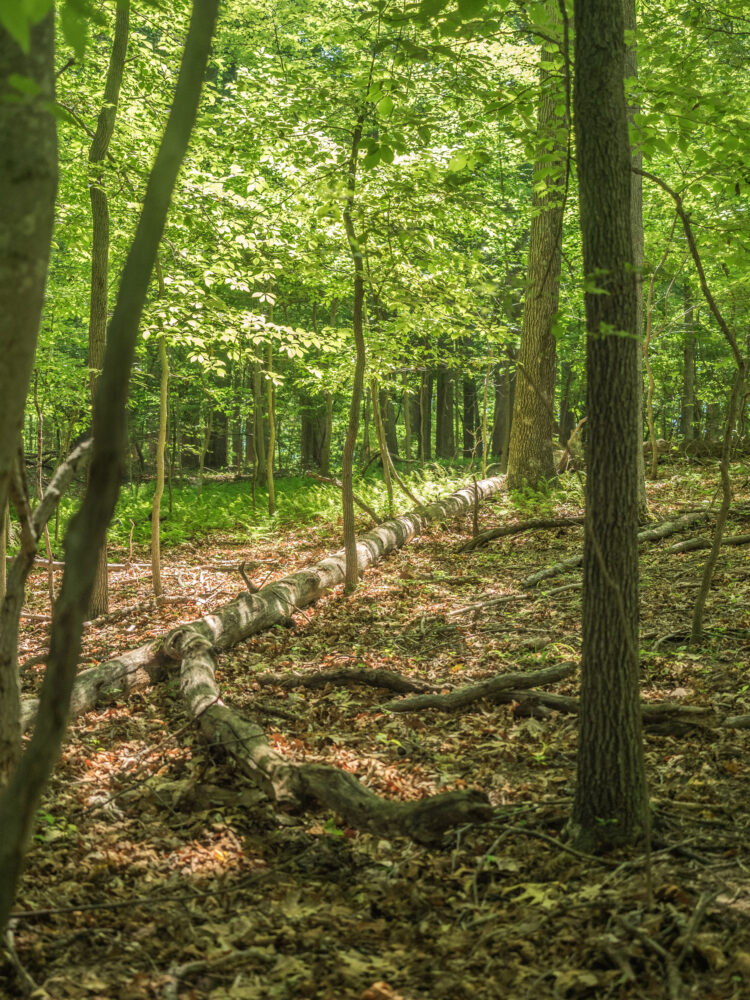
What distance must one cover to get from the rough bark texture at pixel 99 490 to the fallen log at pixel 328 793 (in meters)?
2.03

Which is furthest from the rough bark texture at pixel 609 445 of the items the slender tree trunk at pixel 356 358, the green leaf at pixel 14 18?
the slender tree trunk at pixel 356 358

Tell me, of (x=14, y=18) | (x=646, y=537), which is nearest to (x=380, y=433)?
(x=646, y=537)

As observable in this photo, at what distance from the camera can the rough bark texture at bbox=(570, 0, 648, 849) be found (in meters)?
3.02

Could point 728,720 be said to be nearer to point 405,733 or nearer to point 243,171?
point 405,733

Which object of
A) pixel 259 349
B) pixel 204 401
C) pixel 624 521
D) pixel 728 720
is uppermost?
pixel 259 349

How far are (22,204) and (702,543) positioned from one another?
7.98 meters

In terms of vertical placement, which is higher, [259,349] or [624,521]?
[259,349]

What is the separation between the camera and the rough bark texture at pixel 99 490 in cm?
182

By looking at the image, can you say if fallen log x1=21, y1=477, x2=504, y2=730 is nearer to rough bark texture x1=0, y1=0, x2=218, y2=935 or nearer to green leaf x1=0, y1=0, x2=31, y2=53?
rough bark texture x1=0, y1=0, x2=218, y2=935

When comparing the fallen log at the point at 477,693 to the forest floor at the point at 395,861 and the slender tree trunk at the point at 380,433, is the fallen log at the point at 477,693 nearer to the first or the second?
Answer: the forest floor at the point at 395,861

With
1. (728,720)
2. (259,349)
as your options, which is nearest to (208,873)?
(728,720)

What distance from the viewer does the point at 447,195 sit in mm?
6965

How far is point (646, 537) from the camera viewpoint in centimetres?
870

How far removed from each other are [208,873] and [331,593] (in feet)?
18.1
